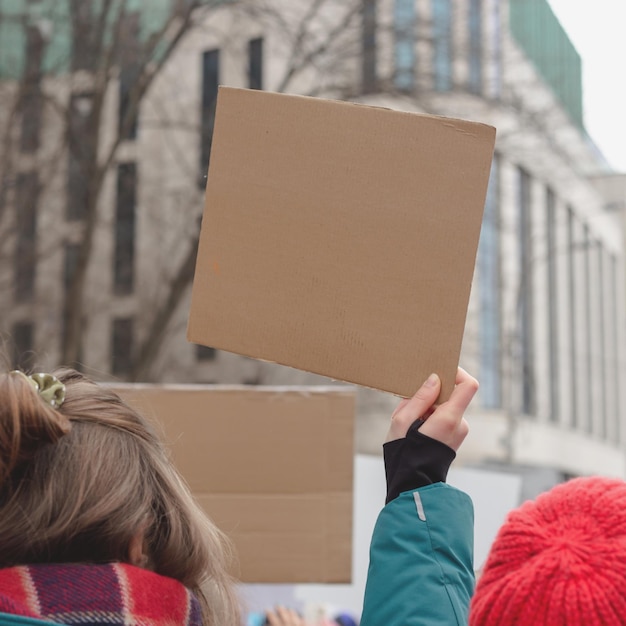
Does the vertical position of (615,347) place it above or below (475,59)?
below

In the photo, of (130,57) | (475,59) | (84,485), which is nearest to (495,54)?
(475,59)

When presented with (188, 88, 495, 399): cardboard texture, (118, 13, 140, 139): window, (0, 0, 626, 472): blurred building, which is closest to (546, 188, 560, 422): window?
(0, 0, 626, 472): blurred building

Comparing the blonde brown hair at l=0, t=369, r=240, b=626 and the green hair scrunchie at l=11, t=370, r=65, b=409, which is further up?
the green hair scrunchie at l=11, t=370, r=65, b=409

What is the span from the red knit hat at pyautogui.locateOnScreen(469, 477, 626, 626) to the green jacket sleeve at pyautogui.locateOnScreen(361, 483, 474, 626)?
190 millimetres

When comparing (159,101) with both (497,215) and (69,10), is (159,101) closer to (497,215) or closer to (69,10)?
(69,10)

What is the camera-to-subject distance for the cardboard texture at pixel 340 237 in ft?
5.06

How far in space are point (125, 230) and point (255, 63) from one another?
532 cm

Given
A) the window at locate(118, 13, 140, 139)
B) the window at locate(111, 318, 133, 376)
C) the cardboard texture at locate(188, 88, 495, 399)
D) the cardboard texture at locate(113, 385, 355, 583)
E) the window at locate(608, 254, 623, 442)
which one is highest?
the window at locate(118, 13, 140, 139)

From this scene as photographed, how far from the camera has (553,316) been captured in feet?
120

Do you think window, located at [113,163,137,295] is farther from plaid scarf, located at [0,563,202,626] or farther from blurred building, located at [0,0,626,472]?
plaid scarf, located at [0,563,202,626]

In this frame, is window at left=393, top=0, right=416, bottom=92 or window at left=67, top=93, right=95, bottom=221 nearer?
window at left=393, top=0, right=416, bottom=92

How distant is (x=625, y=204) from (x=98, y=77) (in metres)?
29.2

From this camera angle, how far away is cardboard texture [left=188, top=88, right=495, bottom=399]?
1542 millimetres

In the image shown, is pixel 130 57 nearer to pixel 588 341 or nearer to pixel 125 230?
pixel 125 230
